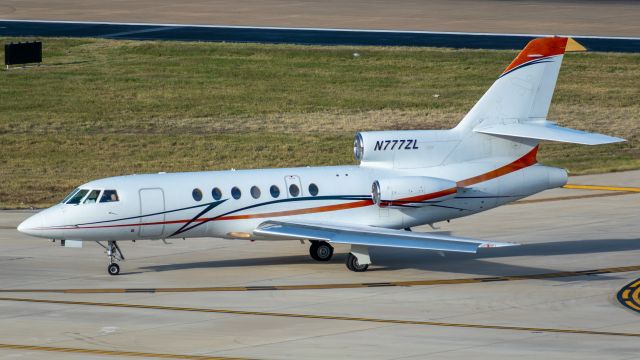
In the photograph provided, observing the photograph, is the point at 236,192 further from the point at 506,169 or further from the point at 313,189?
the point at 506,169

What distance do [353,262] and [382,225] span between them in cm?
166

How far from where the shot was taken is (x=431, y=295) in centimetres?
3089

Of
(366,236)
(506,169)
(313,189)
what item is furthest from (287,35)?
(366,236)

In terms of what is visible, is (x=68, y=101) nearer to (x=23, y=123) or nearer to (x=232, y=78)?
(x=23, y=123)

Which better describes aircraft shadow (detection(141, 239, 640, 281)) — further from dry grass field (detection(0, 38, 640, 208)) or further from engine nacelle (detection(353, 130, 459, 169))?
dry grass field (detection(0, 38, 640, 208))

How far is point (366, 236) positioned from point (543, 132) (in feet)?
20.1

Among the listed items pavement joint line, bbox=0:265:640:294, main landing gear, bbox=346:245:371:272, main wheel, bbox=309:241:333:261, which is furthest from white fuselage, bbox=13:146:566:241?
pavement joint line, bbox=0:265:640:294

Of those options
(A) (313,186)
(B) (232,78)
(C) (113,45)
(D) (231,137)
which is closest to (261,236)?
(A) (313,186)

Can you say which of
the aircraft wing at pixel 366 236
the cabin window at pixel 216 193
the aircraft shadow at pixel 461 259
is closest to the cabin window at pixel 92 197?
the aircraft shadow at pixel 461 259

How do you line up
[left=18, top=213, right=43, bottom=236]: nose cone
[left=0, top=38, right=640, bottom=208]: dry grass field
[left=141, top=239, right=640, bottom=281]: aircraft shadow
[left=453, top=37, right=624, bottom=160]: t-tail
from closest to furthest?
[left=18, top=213, right=43, bottom=236]: nose cone → [left=141, top=239, right=640, bottom=281]: aircraft shadow → [left=453, top=37, right=624, bottom=160]: t-tail → [left=0, top=38, right=640, bottom=208]: dry grass field

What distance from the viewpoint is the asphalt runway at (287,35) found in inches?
3036

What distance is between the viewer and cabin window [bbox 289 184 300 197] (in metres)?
34.3

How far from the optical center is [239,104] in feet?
221

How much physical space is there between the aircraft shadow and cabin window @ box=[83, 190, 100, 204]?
272 centimetres
